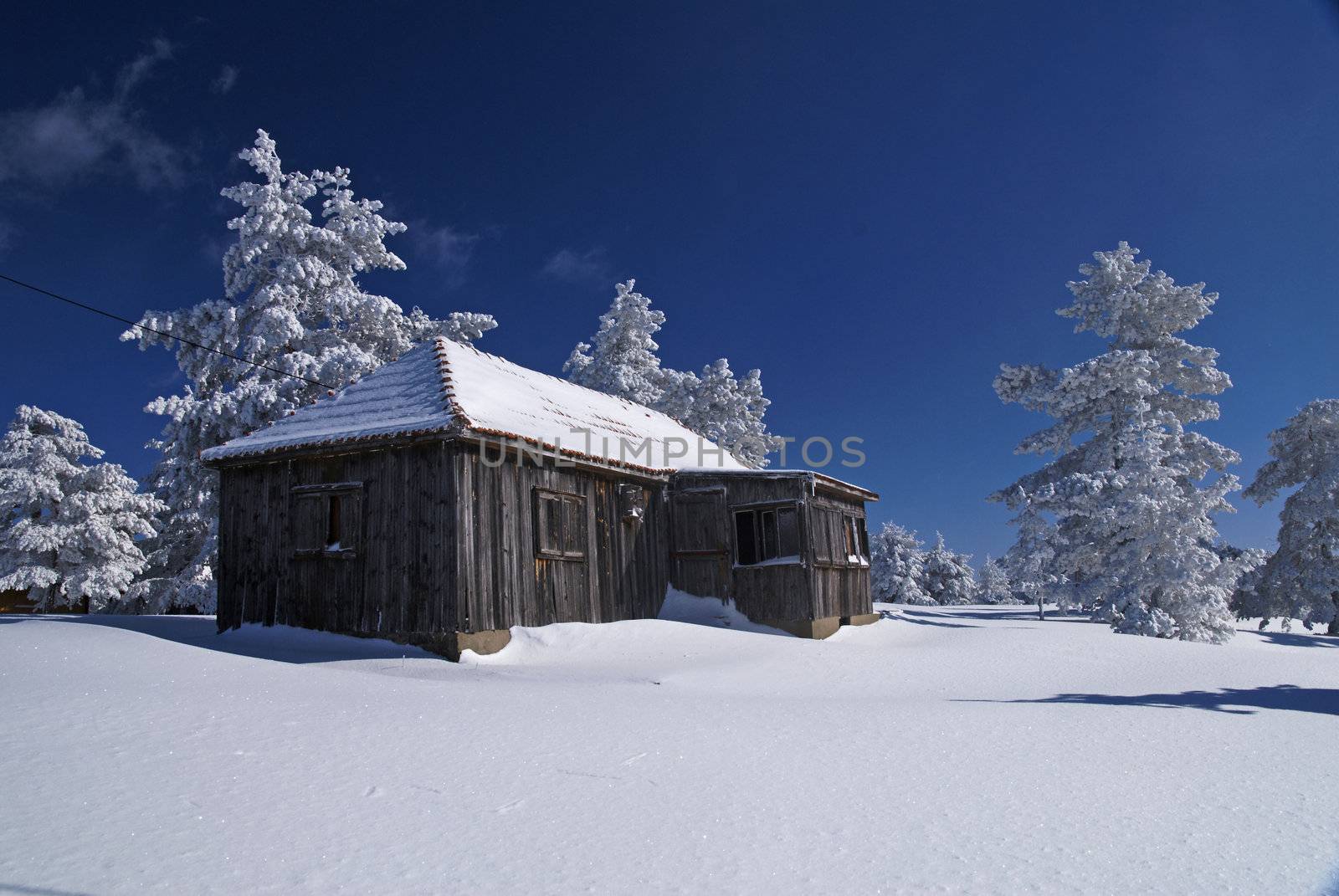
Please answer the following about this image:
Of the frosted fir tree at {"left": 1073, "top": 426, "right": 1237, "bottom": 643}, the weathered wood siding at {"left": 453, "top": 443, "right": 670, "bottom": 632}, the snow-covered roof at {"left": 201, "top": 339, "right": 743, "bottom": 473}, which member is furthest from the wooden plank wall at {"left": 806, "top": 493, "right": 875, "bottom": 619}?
the frosted fir tree at {"left": 1073, "top": 426, "right": 1237, "bottom": 643}

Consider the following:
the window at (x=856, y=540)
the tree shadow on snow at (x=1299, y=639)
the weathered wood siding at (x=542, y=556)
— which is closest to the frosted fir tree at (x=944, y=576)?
the tree shadow on snow at (x=1299, y=639)

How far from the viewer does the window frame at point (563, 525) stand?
1310 cm

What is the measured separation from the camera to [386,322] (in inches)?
883

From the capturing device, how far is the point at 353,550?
12.3 m

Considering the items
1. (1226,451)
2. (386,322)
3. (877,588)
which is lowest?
(877,588)

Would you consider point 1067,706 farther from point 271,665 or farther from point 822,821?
point 271,665

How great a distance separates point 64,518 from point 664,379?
75.5 ft

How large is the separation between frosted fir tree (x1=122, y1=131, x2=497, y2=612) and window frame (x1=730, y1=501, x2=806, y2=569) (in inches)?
430

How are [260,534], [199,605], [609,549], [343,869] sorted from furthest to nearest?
[199,605]
[609,549]
[260,534]
[343,869]

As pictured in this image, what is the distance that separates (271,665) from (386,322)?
15.8m

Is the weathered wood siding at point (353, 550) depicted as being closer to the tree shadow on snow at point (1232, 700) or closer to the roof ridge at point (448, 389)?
the roof ridge at point (448, 389)

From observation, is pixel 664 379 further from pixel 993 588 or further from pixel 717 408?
pixel 993 588

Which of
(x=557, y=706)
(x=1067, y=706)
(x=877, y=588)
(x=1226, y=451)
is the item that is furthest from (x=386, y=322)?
(x=877, y=588)

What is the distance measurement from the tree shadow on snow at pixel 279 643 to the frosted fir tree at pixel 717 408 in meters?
23.3
